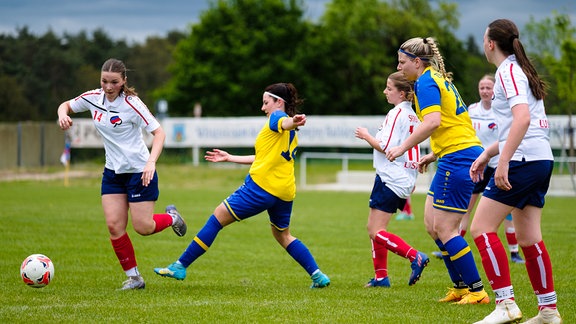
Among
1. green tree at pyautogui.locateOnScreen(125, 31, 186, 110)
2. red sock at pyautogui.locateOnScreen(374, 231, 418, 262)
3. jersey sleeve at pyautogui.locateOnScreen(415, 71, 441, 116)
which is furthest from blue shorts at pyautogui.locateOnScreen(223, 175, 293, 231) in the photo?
green tree at pyautogui.locateOnScreen(125, 31, 186, 110)

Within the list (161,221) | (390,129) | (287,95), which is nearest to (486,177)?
(390,129)

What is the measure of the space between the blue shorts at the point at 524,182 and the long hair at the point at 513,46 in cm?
49

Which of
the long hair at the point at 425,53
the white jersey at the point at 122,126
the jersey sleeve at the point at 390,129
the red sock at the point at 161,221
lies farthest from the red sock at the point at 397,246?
the white jersey at the point at 122,126

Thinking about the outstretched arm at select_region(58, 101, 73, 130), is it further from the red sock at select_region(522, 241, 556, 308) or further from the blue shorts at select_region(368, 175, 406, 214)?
the red sock at select_region(522, 241, 556, 308)

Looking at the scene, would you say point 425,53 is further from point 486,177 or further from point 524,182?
point 486,177

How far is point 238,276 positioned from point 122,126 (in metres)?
2.36

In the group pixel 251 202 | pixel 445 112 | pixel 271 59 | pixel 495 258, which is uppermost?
pixel 271 59

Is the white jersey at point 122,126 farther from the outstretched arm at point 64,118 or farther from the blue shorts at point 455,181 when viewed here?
the blue shorts at point 455,181

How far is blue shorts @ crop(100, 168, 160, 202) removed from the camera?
770cm

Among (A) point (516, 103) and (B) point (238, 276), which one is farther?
(B) point (238, 276)

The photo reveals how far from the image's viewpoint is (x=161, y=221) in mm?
8195

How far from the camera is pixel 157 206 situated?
757 inches

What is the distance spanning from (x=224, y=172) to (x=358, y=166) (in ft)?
17.7

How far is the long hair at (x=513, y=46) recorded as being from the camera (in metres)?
5.69
